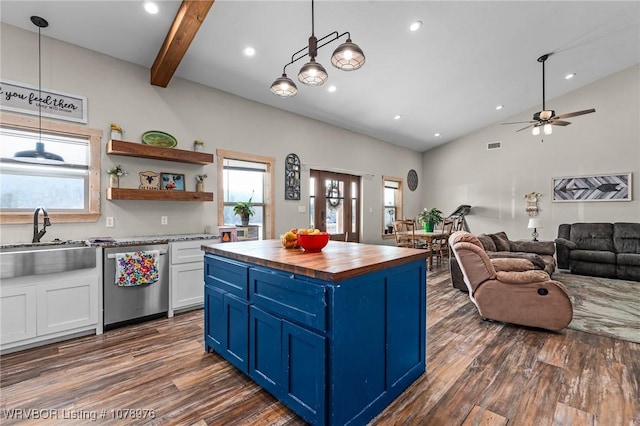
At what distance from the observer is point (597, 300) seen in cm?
389

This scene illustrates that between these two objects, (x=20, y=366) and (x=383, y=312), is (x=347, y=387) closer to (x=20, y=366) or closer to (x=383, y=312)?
(x=383, y=312)

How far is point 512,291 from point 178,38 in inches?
174

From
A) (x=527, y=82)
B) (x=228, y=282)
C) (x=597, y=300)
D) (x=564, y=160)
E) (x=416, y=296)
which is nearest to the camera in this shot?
(x=416, y=296)

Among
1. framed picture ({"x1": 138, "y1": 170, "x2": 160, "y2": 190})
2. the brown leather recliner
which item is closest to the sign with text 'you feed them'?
framed picture ({"x1": 138, "y1": 170, "x2": 160, "y2": 190})

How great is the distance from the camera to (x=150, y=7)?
2840 millimetres

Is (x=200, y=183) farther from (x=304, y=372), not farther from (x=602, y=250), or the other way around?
(x=602, y=250)

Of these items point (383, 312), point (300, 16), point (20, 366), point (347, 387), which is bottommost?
point (20, 366)

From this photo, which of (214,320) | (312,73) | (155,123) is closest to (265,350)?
(214,320)

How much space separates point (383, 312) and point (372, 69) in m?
3.76

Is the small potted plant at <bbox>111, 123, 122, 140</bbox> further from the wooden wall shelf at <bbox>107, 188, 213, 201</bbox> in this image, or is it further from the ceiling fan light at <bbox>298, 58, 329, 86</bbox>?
the ceiling fan light at <bbox>298, 58, 329, 86</bbox>

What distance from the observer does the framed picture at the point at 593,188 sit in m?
5.81

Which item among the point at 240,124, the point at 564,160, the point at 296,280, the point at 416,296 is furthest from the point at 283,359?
the point at 564,160

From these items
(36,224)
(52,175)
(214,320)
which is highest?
(52,175)

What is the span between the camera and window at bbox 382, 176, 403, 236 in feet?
24.7
